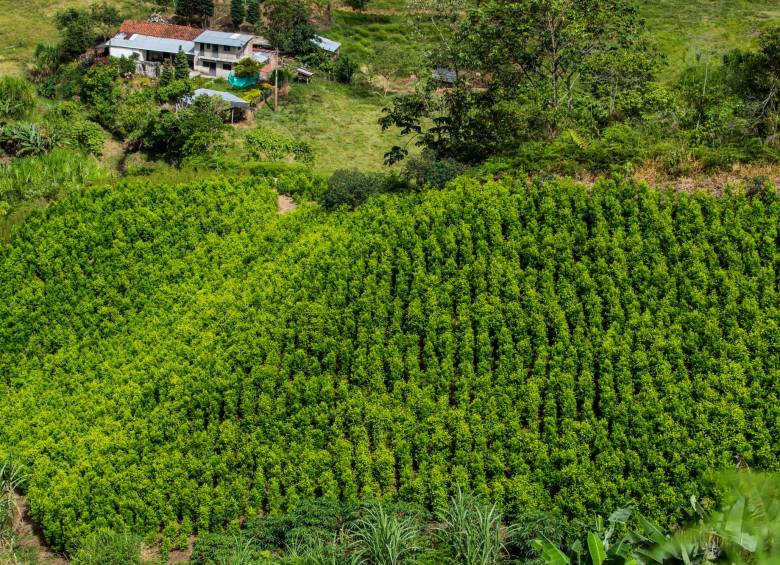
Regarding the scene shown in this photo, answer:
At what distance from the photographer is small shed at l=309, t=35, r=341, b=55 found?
53.8 m

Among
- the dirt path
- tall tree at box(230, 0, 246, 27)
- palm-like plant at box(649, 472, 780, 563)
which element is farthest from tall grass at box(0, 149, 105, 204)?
tall tree at box(230, 0, 246, 27)

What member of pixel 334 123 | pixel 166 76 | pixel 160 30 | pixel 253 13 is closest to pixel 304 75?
pixel 334 123

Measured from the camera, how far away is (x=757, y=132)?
2355 centimetres

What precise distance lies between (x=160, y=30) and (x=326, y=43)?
1124 centimetres

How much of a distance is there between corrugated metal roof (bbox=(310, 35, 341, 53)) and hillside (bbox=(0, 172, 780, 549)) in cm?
3561

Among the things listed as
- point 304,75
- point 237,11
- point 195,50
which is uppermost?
point 237,11

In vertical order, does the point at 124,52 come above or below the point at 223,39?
below

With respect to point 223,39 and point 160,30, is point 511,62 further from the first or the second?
point 160,30

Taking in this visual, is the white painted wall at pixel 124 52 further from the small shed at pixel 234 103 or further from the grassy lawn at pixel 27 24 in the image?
the small shed at pixel 234 103

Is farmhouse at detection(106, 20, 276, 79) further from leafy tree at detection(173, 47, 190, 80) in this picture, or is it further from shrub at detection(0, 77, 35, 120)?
shrub at detection(0, 77, 35, 120)

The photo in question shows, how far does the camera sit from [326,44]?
5528 cm

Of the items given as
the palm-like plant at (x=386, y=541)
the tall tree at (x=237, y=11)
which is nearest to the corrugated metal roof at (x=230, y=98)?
the tall tree at (x=237, y=11)

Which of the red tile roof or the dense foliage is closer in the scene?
the dense foliage

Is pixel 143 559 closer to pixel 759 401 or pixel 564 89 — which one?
pixel 759 401
